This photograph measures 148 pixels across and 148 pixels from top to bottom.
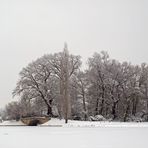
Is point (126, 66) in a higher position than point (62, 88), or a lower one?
higher

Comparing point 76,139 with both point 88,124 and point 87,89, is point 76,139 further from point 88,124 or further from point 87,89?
A: point 87,89

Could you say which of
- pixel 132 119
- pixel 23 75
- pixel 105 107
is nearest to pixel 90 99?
pixel 105 107

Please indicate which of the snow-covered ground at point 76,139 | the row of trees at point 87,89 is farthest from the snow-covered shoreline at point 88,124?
the snow-covered ground at point 76,139

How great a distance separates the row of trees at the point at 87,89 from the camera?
62.1 metres

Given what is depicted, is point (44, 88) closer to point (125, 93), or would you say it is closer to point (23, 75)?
point (23, 75)

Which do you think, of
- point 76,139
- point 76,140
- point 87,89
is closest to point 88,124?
point 87,89

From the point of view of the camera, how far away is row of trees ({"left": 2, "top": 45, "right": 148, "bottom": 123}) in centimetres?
6209

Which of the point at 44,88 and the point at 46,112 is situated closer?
the point at 44,88

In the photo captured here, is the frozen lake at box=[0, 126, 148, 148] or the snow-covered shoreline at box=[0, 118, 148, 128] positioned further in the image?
the snow-covered shoreline at box=[0, 118, 148, 128]

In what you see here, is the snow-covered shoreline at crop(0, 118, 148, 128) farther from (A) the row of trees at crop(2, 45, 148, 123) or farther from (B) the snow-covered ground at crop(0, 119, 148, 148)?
(B) the snow-covered ground at crop(0, 119, 148, 148)

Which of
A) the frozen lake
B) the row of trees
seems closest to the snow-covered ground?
the frozen lake

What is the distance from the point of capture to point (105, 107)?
6631cm

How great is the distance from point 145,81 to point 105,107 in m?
8.75

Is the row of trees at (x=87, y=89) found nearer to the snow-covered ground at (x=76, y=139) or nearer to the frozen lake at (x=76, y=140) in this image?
the snow-covered ground at (x=76, y=139)
